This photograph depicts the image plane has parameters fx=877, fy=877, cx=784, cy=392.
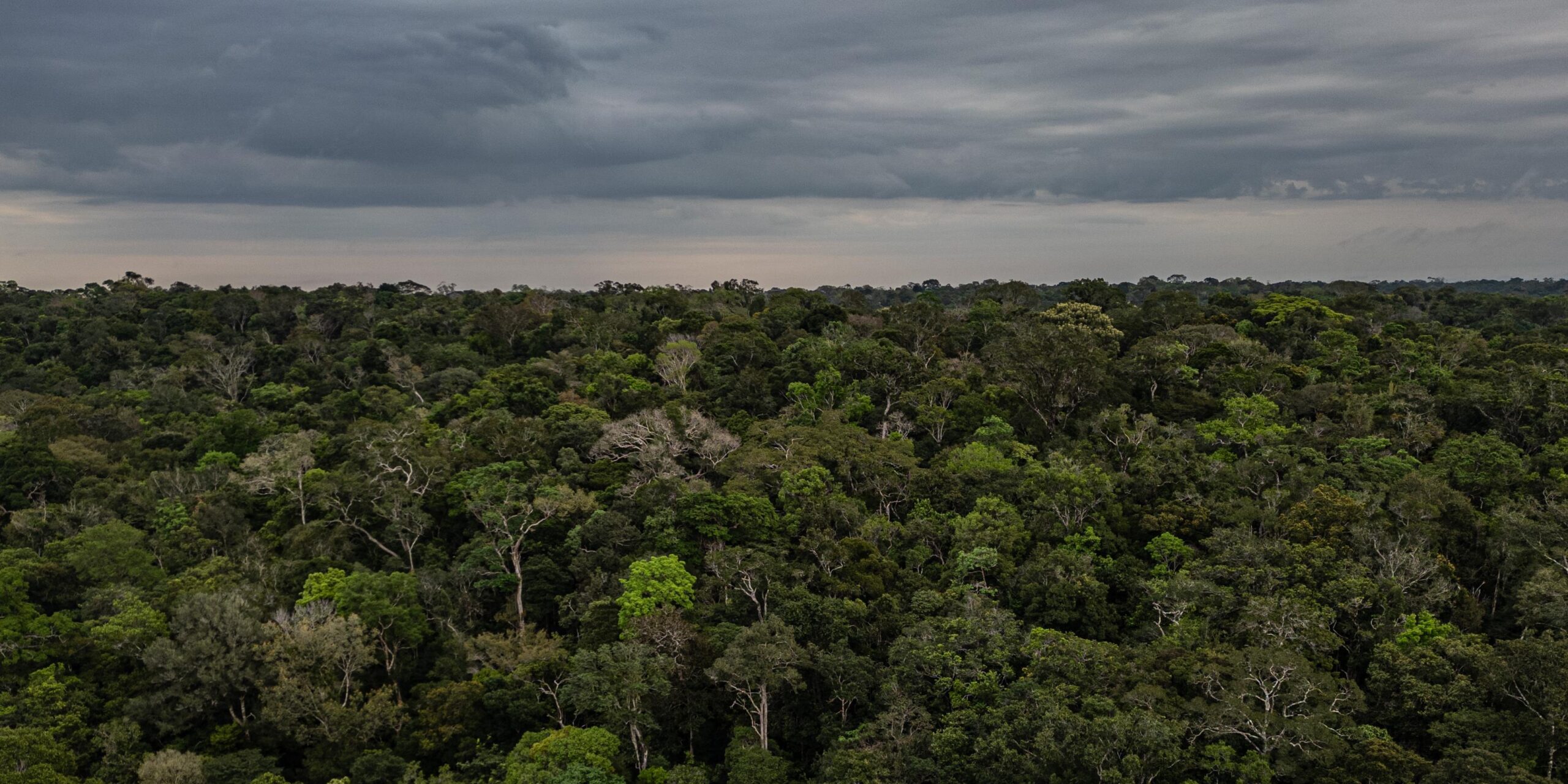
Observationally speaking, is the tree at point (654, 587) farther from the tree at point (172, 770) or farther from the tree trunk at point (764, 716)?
the tree at point (172, 770)

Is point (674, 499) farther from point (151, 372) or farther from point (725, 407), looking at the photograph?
point (151, 372)

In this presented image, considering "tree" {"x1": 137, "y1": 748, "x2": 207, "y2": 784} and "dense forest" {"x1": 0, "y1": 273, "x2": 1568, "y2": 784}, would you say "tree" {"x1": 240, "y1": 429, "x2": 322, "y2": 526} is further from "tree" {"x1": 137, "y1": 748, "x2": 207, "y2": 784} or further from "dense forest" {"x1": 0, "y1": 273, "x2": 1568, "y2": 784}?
"tree" {"x1": 137, "y1": 748, "x2": 207, "y2": 784}

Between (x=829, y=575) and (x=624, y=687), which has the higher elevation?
(x=829, y=575)

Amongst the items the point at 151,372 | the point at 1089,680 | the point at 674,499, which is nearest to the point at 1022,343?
the point at 674,499

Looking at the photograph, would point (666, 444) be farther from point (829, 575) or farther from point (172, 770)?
point (172, 770)

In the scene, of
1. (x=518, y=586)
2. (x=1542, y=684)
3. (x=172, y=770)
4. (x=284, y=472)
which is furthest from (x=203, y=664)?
(x=1542, y=684)

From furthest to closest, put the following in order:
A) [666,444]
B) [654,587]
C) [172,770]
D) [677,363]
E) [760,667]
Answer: [677,363] → [666,444] → [654,587] → [172,770] → [760,667]

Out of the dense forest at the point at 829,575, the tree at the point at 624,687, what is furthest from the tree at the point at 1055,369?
the tree at the point at 624,687
